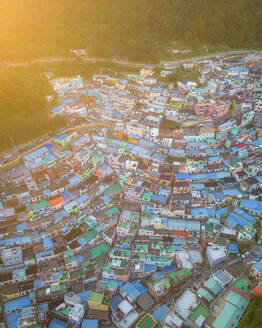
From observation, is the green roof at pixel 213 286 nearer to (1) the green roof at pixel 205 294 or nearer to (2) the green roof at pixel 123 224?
(1) the green roof at pixel 205 294

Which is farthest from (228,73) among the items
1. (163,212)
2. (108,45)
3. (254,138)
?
(163,212)

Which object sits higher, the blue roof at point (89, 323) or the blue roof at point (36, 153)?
the blue roof at point (36, 153)

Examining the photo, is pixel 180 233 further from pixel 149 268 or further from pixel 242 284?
pixel 242 284

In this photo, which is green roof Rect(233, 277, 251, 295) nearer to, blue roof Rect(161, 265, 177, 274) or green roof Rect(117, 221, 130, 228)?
blue roof Rect(161, 265, 177, 274)

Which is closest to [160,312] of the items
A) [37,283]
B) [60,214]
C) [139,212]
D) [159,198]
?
[139,212]

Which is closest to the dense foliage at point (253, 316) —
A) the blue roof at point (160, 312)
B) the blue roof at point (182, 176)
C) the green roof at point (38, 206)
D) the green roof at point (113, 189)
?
the blue roof at point (160, 312)

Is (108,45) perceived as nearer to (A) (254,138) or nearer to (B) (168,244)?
(A) (254,138)
